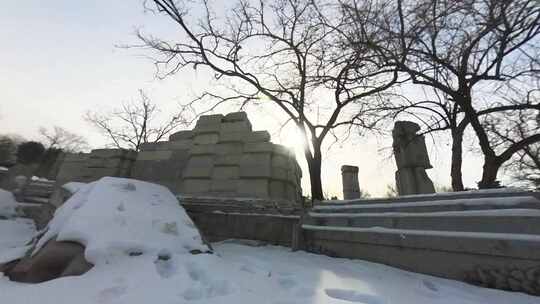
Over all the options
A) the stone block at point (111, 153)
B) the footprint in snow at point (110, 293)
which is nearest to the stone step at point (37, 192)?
the stone block at point (111, 153)

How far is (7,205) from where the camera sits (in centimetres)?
743

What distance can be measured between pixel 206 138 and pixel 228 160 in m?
0.82

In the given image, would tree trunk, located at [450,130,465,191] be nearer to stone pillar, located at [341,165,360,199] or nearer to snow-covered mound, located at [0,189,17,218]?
stone pillar, located at [341,165,360,199]

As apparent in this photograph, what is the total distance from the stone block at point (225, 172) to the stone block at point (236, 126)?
0.86 meters

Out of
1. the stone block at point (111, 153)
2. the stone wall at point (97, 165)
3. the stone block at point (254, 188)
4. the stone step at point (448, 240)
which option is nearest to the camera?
the stone step at point (448, 240)

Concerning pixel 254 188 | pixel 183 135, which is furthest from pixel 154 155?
pixel 254 188

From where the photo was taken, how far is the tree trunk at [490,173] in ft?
28.0

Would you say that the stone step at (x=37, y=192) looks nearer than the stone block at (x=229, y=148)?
No

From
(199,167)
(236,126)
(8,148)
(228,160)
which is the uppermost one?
(8,148)

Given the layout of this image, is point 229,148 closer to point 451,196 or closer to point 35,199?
point 451,196

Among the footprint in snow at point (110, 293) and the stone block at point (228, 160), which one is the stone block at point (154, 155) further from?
the footprint in snow at point (110, 293)

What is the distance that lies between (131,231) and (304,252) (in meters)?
2.65

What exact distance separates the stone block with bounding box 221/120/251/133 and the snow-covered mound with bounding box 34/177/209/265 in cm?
245

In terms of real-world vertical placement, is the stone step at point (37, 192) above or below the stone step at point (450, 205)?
above
